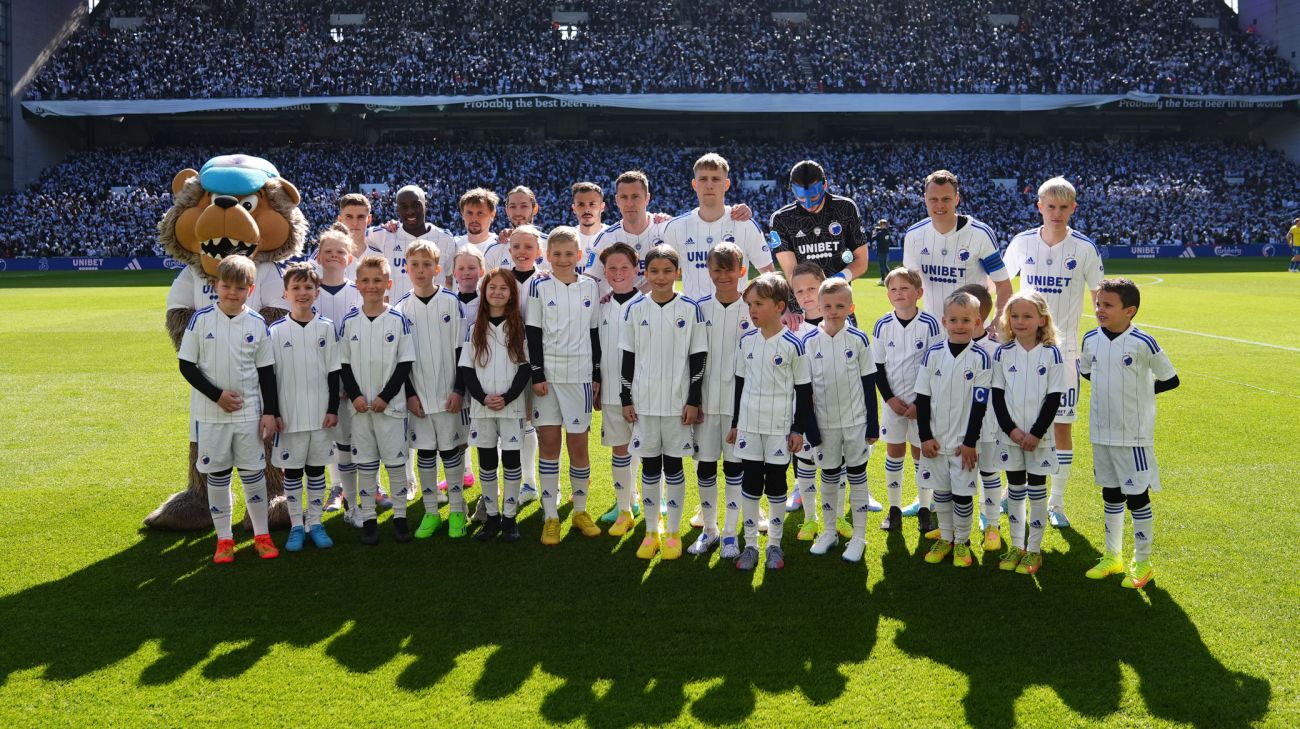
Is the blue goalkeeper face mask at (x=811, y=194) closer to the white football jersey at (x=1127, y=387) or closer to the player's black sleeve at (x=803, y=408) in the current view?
the player's black sleeve at (x=803, y=408)

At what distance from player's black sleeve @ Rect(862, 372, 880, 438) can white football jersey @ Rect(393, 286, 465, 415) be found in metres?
2.55

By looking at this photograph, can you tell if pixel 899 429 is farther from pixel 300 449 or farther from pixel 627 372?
pixel 300 449

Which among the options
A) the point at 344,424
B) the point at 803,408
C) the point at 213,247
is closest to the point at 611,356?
the point at 803,408

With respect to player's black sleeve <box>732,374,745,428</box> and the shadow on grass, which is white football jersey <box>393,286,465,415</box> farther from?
player's black sleeve <box>732,374,745,428</box>

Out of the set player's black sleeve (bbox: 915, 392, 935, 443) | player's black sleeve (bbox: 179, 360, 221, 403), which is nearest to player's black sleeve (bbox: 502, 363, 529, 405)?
player's black sleeve (bbox: 179, 360, 221, 403)

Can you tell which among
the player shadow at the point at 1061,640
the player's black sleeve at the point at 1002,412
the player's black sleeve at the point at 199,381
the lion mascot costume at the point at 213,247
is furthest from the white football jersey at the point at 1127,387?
the lion mascot costume at the point at 213,247

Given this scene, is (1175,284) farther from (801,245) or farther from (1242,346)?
(801,245)

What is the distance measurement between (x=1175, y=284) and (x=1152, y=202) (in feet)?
54.7

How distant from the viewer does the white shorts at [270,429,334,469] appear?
5551 mm

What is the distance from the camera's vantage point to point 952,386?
5.16 meters

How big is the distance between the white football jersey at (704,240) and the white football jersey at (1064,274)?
5.59ft

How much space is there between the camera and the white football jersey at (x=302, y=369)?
5.53 meters

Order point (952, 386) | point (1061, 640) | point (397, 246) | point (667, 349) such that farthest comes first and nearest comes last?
point (397, 246) → point (667, 349) → point (952, 386) → point (1061, 640)

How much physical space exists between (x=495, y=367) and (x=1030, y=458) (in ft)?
10.5
